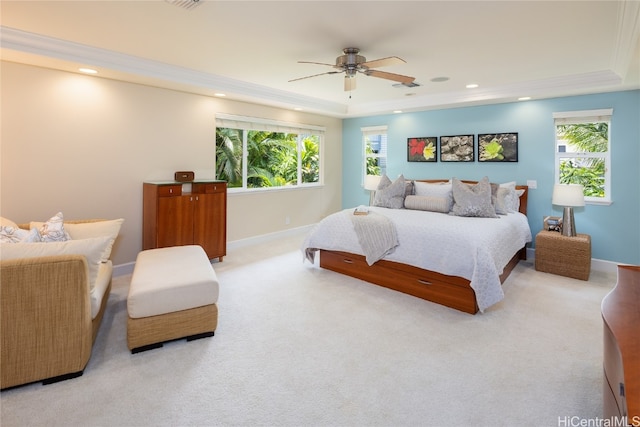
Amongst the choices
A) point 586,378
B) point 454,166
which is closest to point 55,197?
point 586,378

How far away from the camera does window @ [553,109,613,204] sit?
176 inches

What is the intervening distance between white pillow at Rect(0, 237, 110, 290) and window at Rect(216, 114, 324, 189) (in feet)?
10.8

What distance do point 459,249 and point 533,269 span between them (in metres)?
2.03

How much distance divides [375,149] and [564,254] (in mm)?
3761

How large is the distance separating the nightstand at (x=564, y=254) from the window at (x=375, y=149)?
3100mm

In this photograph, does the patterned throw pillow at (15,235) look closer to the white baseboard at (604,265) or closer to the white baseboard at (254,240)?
the white baseboard at (254,240)

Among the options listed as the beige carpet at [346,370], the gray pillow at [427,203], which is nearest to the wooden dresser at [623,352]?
the beige carpet at [346,370]

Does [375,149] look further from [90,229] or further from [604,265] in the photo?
[90,229]

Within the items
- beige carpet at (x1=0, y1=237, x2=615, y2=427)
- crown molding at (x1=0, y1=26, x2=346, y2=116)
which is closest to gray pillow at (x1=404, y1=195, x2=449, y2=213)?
beige carpet at (x1=0, y1=237, x2=615, y2=427)

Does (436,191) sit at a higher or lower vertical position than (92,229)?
higher

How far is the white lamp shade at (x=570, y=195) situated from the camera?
14.0 ft

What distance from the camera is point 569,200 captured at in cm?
428

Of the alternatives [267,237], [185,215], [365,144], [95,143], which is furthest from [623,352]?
[365,144]

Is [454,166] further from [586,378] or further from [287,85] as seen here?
[586,378]
